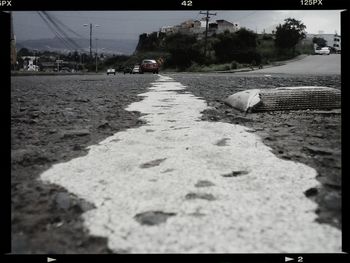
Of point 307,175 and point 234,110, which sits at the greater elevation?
point 234,110

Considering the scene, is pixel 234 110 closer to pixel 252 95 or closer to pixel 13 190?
pixel 252 95

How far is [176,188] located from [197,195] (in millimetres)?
98

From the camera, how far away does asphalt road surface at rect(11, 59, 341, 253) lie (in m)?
0.96

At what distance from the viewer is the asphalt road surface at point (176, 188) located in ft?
3.16

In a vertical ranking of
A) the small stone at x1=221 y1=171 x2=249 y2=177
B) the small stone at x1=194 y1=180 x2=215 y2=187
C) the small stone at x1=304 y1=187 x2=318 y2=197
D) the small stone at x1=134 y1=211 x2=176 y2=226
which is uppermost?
the small stone at x1=221 y1=171 x2=249 y2=177

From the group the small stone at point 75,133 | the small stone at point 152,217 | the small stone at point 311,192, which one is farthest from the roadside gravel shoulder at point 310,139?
the small stone at point 75,133

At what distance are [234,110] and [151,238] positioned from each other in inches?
96.9

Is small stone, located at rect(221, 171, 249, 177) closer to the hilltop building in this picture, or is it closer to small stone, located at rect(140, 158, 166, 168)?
small stone, located at rect(140, 158, 166, 168)

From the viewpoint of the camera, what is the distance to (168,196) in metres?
1.24

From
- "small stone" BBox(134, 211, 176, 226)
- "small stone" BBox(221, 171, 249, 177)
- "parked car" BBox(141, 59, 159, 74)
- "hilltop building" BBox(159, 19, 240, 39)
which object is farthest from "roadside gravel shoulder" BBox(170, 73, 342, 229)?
"parked car" BBox(141, 59, 159, 74)

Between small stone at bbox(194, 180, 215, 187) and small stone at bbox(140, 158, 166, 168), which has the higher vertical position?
small stone at bbox(140, 158, 166, 168)

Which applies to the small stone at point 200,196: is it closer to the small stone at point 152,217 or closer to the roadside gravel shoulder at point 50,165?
the small stone at point 152,217

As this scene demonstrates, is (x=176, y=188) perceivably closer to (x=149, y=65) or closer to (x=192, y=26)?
(x=192, y=26)
